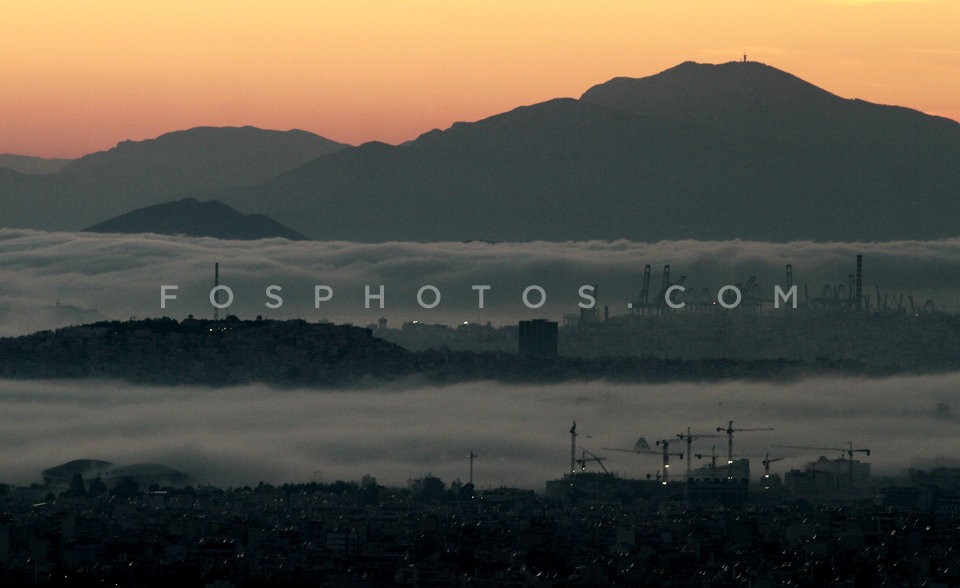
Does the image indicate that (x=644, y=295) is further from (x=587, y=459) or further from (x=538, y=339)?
(x=587, y=459)

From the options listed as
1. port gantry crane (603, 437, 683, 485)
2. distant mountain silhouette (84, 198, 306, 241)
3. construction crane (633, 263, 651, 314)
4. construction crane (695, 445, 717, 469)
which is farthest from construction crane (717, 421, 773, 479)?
distant mountain silhouette (84, 198, 306, 241)

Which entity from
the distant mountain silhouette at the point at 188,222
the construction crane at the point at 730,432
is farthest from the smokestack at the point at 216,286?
the construction crane at the point at 730,432

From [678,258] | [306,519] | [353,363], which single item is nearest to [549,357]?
[353,363]

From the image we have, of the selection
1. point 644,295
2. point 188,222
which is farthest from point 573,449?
point 188,222

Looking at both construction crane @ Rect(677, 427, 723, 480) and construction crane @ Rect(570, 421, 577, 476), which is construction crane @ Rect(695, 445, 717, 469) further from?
construction crane @ Rect(570, 421, 577, 476)

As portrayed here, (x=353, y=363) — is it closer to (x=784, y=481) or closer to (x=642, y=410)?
(x=642, y=410)

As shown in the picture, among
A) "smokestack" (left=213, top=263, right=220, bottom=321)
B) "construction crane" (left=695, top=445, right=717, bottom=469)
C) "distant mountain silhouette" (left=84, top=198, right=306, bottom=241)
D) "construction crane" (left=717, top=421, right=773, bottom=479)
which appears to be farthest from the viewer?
"distant mountain silhouette" (left=84, top=198, right=306, bottom=241)
